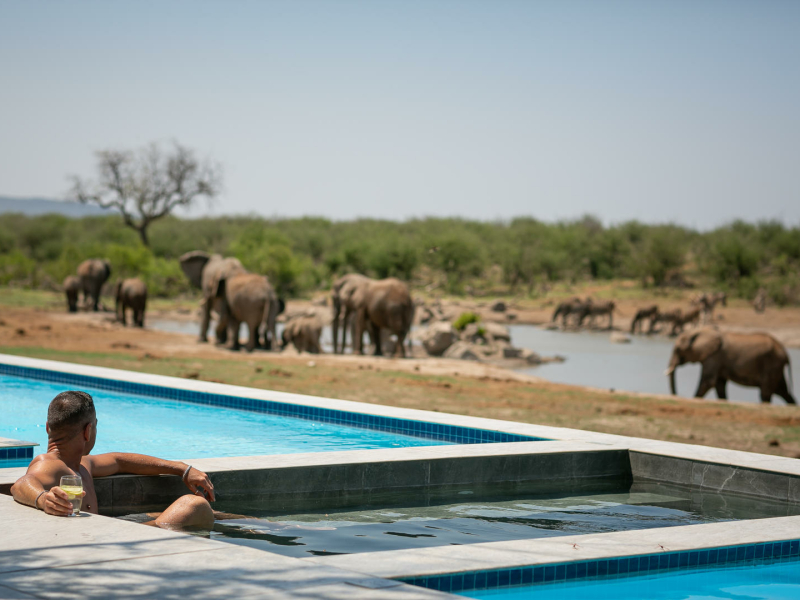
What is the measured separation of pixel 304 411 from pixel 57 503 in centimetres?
504

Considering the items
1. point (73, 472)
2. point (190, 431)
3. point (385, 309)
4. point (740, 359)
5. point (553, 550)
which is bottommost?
point (190, 431)

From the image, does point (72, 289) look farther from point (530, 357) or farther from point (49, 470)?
point (49, 470)

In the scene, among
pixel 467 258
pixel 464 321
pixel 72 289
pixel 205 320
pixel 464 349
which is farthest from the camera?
pixel 467 258

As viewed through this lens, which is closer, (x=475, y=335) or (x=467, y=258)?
(x=475, y=335)

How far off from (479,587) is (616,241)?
196ft

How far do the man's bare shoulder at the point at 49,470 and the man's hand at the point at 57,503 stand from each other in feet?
0.65

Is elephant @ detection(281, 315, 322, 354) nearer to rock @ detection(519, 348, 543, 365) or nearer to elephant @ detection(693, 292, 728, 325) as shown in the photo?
rock @ detection(519, 348, 543, 365)

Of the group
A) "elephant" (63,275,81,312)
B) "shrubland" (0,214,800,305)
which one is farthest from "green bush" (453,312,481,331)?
"shrubland" (0,214,800,305)

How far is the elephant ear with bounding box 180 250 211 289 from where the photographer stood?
23.9 m

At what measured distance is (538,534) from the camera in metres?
5.51

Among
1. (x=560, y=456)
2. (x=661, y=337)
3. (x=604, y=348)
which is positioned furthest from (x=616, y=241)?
(x=560, y=456)

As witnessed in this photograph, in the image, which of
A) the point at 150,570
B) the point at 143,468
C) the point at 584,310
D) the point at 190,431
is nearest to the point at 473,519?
the point at 143,468

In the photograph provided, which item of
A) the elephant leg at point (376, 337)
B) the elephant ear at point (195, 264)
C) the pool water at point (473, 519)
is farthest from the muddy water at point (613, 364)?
the pool water at point (473, 519)

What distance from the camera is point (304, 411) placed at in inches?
365
